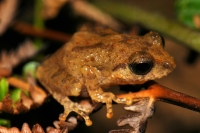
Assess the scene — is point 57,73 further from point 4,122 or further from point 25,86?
point 4,122

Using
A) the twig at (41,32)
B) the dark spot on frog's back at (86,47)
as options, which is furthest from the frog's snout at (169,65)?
the twig at (41,32)

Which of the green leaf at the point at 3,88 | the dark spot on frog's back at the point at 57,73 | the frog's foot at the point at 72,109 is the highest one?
the dark spot on frog's back at the point at 57,73

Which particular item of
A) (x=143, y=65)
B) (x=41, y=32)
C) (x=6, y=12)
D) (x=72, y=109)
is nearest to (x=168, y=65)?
(x=143, y=65)

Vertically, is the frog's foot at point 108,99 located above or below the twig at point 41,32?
below

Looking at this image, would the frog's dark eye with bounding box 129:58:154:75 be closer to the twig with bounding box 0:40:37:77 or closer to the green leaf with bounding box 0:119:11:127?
the green leaf with bounding box 0:119:11:127

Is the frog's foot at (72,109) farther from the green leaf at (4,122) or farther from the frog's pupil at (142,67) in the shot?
the frog's pupil at (142,67)

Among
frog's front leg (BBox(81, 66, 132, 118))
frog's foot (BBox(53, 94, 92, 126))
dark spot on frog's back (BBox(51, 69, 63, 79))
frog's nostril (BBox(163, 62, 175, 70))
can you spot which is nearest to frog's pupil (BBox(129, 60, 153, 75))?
frog's nostril (BBox(163, 62, 175, 70))

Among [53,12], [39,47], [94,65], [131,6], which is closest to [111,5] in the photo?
[131,6]
